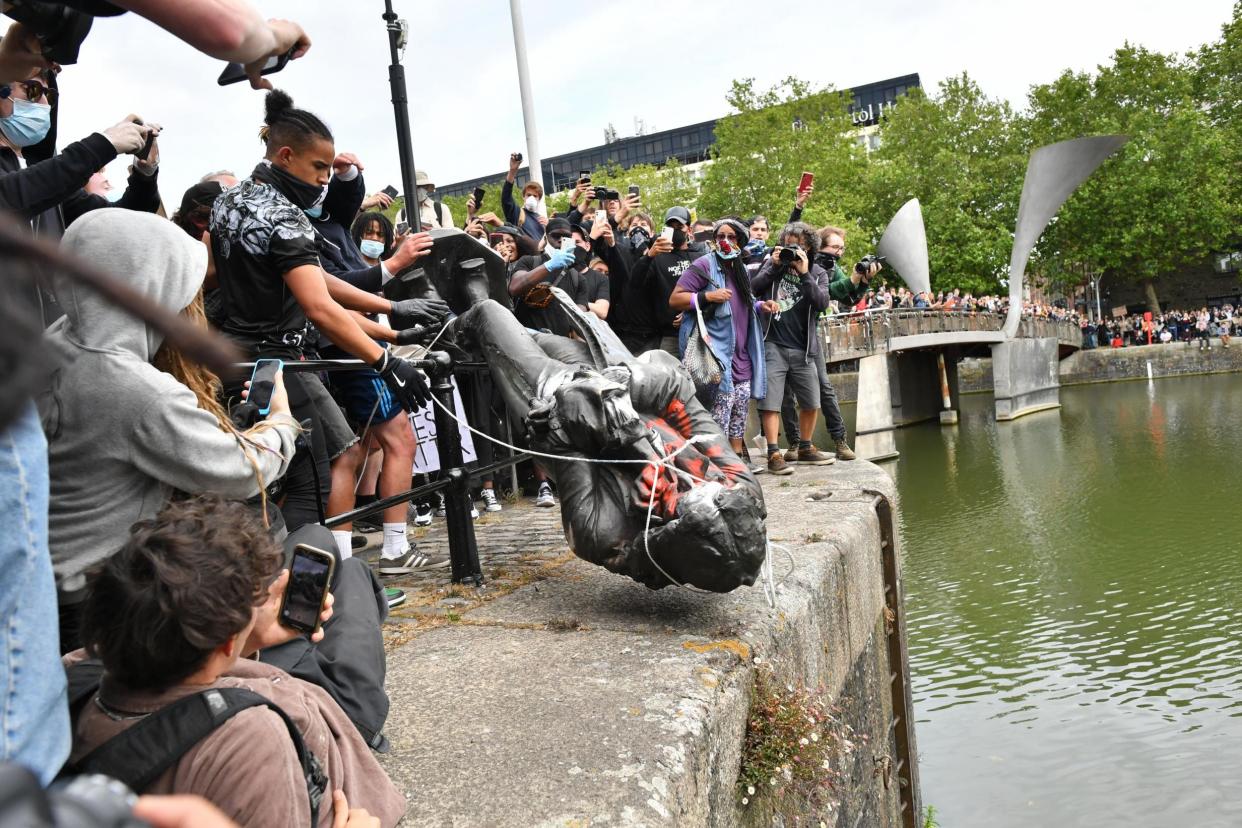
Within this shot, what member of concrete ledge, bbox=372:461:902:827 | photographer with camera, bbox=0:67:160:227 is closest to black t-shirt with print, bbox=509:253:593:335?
concrete ledge, bbox=372:461:902:827

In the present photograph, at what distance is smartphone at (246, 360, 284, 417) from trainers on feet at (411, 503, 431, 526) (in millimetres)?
3825

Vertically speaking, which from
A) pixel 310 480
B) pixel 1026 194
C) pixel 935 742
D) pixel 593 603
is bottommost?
pixel 935 742

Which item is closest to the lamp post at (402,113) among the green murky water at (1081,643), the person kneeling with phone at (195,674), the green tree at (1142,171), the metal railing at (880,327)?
the person kneeling with phone at (195,674)

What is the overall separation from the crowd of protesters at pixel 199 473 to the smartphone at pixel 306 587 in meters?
0.02

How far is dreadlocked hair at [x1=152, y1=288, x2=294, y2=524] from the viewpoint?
2.09m

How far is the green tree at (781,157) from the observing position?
A: 122 ft

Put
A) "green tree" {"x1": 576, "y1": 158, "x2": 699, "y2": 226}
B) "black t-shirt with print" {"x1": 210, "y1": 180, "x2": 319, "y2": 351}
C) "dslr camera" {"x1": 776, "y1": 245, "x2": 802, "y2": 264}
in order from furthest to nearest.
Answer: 1. "green tree" {"x1": 576, "y1": 158, "x2": 699, "y2": 226}
2. "dslr camera" {"x1": 776, "y1": 245, "x2": 802, "y2": 264}
3. "black t-shirt with print" {"x1": 210, "y1": 180, "x2": 319, "y2": 351}

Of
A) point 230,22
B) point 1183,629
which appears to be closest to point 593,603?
point 230,22

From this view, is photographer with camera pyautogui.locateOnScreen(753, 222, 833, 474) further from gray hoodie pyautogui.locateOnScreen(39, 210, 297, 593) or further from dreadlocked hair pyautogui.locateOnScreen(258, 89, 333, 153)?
gray hoodie pyautogui.locateOnScreen(39, 210, 297, 593)

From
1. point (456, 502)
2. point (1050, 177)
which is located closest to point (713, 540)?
point (456, 502)

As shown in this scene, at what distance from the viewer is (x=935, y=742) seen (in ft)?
25.0

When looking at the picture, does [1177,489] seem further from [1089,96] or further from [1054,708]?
[1089,96]

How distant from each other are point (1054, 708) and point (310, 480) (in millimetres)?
6712

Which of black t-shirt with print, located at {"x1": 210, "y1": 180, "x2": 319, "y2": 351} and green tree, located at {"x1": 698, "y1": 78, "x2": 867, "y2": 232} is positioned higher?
green tree, located at {"x1": 698, "y1": 78, "x2": 867, "y2": 232}
